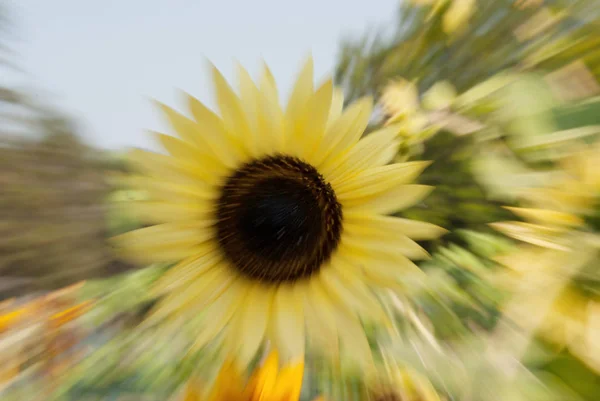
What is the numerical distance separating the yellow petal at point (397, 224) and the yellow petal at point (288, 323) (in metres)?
0.06

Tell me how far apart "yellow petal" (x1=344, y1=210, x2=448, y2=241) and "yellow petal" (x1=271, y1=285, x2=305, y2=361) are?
6cm

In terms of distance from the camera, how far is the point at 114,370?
301 mm

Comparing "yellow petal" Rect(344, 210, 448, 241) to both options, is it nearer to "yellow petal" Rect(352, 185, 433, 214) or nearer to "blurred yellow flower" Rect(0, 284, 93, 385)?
"yellow petal" Rect(352, 185, 433, 214)

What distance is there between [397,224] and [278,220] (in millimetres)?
85

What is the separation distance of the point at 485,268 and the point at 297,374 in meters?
0.11

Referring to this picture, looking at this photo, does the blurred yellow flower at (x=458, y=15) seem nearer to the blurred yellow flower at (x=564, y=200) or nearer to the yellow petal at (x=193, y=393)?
the blurred yellow flower at (x=564, y=200)

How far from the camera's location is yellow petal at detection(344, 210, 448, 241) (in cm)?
20

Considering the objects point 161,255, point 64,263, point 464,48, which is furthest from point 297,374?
point 64,263

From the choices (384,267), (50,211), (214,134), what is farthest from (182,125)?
(50,211)

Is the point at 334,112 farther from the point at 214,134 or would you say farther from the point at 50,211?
the point at 50,211

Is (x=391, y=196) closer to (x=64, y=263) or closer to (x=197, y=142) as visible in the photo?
(x=197, y=142)

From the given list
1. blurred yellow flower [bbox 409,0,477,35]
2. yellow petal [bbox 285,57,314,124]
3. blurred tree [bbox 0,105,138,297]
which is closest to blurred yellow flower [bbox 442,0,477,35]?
blurred yellow flower [bbox 409,0,477,35]

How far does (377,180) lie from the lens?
8.2 inches

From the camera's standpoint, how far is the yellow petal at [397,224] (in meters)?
0.20
